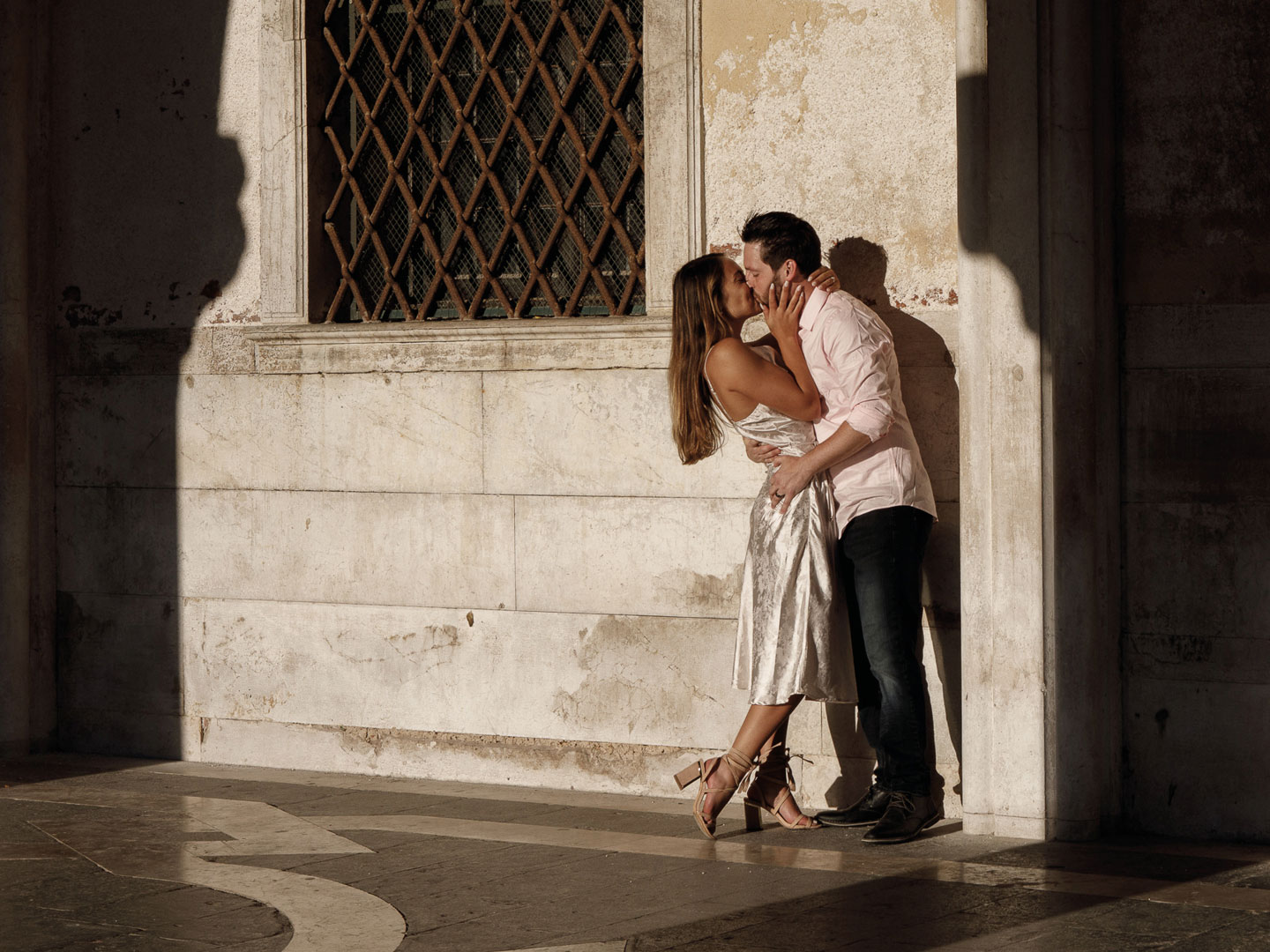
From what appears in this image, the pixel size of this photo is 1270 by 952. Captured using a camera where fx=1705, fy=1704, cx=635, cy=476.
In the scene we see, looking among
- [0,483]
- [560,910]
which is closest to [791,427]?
[560,910]

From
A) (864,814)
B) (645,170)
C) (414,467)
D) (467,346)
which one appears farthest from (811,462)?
(414,467)

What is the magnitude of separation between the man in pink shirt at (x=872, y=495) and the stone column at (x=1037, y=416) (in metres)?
0.20

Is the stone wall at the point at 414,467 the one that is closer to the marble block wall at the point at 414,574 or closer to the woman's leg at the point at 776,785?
the marble block wall at the point at 414,574

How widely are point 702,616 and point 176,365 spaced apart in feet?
8.95

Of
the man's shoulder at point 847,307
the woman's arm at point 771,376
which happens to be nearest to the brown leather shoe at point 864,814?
the woman's arm at point 771,376

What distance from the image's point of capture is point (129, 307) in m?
7.64

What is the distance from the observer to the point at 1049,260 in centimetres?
552

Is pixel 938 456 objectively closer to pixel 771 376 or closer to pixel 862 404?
pixel 862 404

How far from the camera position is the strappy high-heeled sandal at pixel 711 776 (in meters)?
5.65

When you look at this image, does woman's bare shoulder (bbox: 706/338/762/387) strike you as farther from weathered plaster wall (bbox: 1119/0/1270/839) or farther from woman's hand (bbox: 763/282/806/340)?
weathered plaster wall (bbox: 1119/0/1270/839)

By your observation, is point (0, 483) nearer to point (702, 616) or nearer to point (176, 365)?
point (176, 365)

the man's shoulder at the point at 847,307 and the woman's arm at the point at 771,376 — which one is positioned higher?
the man's shoulder at the point at 847,307

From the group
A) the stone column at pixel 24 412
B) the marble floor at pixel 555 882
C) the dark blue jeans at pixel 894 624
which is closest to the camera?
the marble floor at pixel 555 882

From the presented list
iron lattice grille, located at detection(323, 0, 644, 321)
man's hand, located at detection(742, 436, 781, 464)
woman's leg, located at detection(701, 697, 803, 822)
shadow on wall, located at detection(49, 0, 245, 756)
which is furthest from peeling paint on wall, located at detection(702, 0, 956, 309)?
shadow on wall, located at detection(49, 0, 245, 756)
